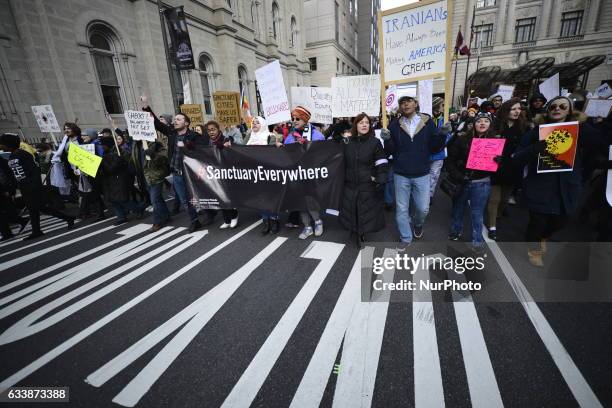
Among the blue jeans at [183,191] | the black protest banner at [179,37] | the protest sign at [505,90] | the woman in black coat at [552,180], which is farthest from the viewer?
the protest sign at [505,90]

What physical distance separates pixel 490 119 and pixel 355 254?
2424 millimetres

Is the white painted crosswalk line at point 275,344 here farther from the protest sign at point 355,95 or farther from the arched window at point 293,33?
the arched window at point 293,33

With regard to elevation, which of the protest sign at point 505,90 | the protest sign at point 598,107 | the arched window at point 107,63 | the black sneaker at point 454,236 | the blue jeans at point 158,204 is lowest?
the black sneaker at point 454,236

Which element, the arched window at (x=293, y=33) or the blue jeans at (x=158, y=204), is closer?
the blue jeans at (x=158, y=204)

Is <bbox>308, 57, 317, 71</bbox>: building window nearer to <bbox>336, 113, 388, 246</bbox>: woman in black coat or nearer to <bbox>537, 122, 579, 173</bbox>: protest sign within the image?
<bbox>336, 113, 388, 246</bbox>: woman in black coat

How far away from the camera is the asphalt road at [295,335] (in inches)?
74.6

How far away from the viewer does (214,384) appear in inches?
78.9

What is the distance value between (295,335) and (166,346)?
1181 mm

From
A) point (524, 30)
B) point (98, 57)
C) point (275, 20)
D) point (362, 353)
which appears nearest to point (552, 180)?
point (362, 353)

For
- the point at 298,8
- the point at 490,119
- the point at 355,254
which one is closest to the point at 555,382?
the point at 355,254

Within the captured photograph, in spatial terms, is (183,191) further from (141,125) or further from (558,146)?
(558,146)

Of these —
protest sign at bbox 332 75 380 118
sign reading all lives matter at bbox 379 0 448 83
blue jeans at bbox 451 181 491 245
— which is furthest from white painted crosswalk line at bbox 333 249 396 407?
protest sign at bbox 332 75 380 118

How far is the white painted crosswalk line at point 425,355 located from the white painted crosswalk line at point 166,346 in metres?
1.97

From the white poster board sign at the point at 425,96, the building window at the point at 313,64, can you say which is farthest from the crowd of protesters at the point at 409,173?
the building window at the point at 313,64
